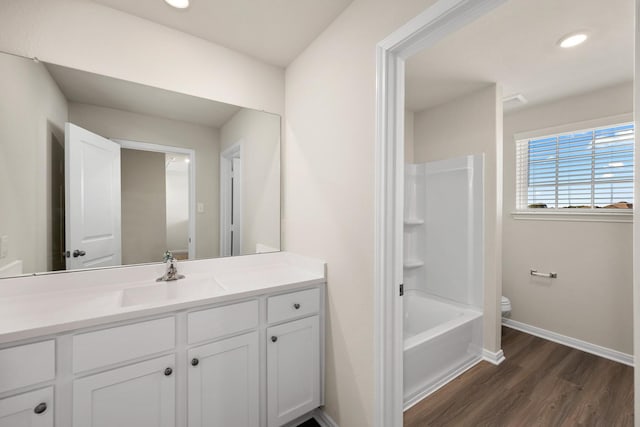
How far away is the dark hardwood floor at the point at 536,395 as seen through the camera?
1705 mm

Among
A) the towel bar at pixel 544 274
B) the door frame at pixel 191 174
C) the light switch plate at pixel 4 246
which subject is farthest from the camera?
the towel bar at pixel 544 274

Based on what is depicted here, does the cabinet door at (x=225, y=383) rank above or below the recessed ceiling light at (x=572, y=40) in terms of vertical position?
below

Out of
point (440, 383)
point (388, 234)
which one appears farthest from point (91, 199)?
point (440, 383)

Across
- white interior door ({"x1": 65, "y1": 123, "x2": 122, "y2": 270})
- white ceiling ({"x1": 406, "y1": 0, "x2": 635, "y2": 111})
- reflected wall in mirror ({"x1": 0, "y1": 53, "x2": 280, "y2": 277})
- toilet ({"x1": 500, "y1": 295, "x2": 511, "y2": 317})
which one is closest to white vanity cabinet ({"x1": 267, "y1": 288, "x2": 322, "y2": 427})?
reflected wall in mirror ({"x1": 0, "y1": 53, "x2": 280, "y2": 277})

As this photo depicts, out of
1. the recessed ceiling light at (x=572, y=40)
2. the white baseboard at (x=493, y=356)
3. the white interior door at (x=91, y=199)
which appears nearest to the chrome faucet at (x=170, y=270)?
the white interior door at (x=91, y=199)

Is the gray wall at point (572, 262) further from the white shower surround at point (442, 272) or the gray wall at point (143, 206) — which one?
the gray wall at point (143, 206)

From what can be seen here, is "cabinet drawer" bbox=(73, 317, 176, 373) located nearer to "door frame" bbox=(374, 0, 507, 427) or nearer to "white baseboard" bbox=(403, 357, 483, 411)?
"door frame" bbox=(374, 0, 507, 427)

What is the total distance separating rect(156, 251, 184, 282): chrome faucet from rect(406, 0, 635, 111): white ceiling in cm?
220

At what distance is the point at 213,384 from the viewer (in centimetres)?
130

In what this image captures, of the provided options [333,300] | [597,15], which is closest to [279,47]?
[333,300]

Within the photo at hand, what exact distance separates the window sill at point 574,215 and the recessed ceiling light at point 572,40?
1.47m

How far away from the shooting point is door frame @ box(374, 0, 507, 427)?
1272mm

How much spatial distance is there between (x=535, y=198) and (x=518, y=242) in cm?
51

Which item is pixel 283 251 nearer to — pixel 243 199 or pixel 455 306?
pixel 243 199
